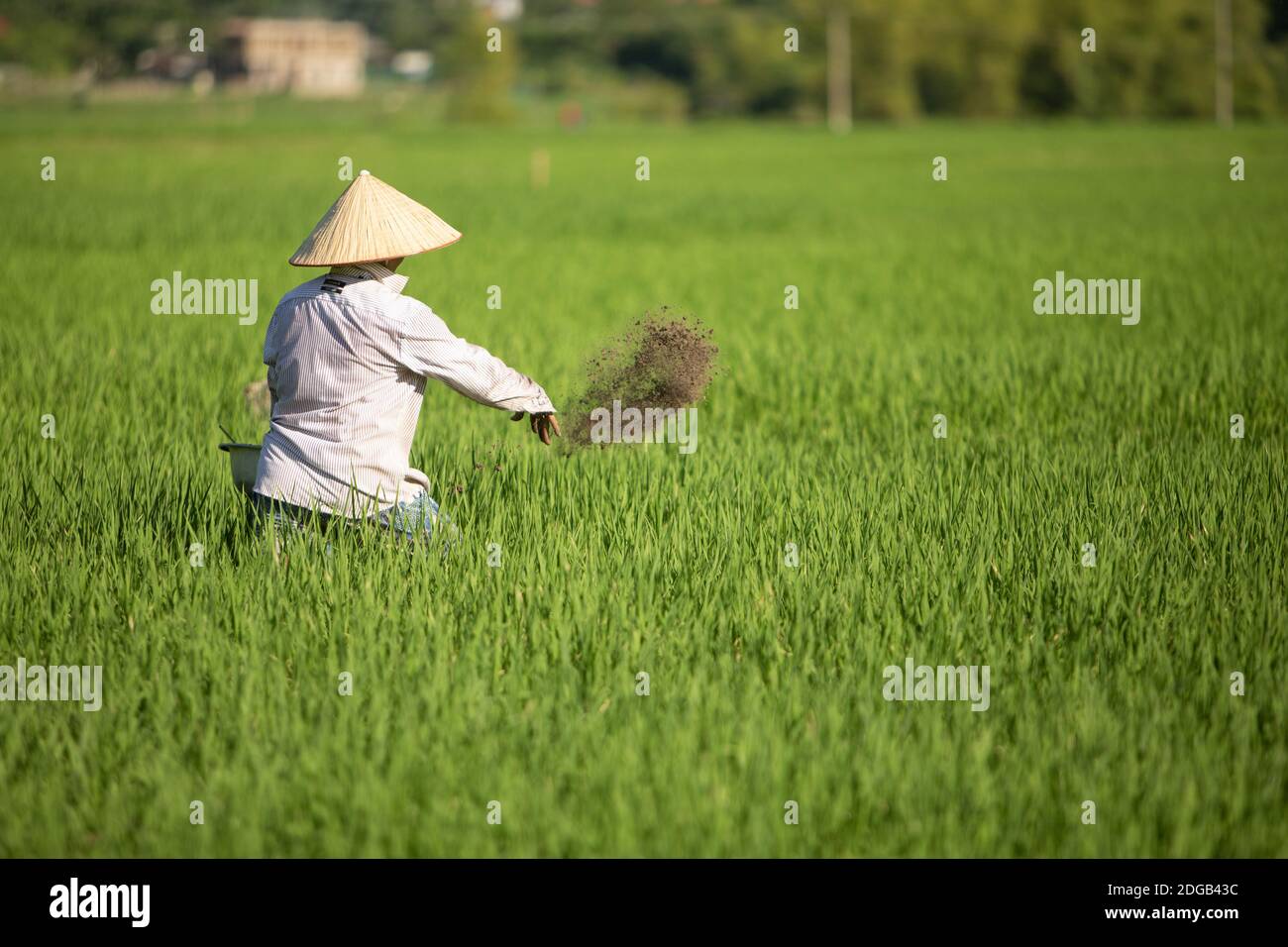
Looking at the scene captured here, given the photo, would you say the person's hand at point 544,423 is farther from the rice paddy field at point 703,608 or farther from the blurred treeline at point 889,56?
the blurred treeline at point 889,56

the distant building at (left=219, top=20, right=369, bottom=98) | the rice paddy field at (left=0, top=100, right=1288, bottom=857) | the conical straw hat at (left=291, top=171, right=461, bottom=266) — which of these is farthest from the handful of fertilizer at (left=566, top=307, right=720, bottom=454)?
the distant building at (left=219, top=20, right=369, bottom=98)

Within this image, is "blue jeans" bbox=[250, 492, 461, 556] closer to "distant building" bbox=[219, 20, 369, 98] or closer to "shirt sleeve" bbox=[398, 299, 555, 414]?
"shirt sleeve" bbox=[398, 299, 555, 414]

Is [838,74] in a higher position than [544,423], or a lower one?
higher

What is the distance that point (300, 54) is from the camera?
83.8 meters

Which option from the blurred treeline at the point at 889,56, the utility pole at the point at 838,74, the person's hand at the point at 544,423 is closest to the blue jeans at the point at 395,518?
the person's hand at the point at 544,423

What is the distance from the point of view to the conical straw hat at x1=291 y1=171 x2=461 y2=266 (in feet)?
11.9

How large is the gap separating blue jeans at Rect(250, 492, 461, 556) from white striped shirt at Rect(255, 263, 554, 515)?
0.04 m

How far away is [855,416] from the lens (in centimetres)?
633

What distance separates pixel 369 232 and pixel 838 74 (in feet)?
159

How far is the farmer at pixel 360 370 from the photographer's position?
3.64 m

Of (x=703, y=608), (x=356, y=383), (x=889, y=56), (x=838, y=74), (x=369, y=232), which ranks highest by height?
(x=889, y=56)

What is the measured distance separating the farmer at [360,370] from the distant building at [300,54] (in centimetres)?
6329

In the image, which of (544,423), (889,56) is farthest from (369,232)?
(889,56)

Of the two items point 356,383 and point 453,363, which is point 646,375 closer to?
point 453,363
